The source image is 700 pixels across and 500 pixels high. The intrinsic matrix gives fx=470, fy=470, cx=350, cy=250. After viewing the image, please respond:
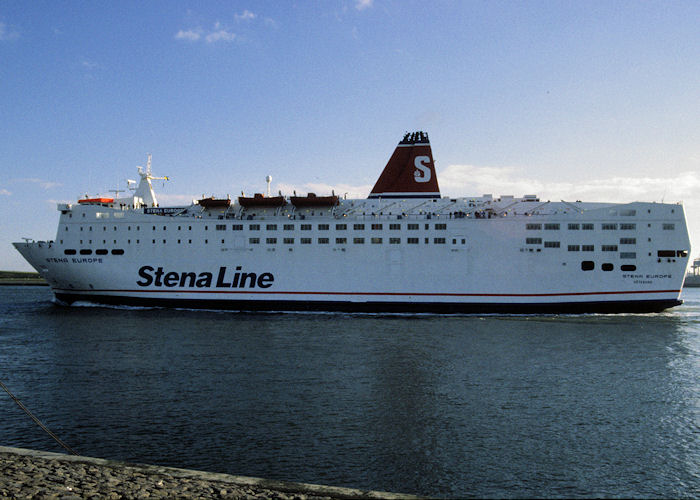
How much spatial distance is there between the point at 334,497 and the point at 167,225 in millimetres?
30376

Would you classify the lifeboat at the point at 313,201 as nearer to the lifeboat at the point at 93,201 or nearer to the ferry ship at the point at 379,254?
the ferry ship at the point at 379,254

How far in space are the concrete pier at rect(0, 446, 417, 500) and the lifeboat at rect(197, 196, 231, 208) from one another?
28638mm

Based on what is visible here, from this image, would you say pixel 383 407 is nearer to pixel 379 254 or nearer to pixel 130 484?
pixel 130 484

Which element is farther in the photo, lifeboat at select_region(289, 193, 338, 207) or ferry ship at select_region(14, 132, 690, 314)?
lifeboat at select_region(289, 193, 338, 207)

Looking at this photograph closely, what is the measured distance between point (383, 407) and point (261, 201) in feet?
82.4

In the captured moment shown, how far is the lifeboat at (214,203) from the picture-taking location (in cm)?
3381

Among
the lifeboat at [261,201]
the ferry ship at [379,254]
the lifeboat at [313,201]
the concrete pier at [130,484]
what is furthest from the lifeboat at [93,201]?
the concrete pier at [130,484]

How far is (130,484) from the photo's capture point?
557 centimetres

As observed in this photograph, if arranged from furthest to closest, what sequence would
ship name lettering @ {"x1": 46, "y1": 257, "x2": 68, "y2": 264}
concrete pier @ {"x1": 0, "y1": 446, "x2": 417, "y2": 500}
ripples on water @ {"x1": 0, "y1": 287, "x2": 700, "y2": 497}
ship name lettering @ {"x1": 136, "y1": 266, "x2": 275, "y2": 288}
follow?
ship name lettering @ {"x1": 46, "y1": 257, "x2": 68, "y2": 264}, ship name lettering @ {"x1": 136, "y1": 266, "x2": 275, "y2": 288}, ripples on water @ {"x1": 0, "y1": 287, "x2": 700, "y2": 497}, concrete pier @ {"x1": 0, "y1": 446, "x2": 417, "y2": 500}

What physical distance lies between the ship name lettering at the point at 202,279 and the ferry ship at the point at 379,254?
68 mm

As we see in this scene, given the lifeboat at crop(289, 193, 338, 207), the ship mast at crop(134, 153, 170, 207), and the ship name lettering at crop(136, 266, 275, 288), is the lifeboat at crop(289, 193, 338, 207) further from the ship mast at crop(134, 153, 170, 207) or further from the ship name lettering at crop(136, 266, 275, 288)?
the ship mast at crop(134, 153, 170, 207)

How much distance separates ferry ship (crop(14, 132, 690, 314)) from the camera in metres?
29.8

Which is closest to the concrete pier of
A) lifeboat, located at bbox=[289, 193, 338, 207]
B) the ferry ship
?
the ferry ship

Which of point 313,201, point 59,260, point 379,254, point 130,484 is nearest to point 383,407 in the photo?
point 130,484
